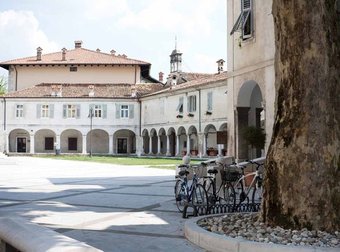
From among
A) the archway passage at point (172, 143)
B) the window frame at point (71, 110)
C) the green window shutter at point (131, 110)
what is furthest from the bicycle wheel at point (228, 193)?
the window frame at point (71, 110)

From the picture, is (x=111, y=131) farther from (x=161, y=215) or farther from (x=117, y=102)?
(x=161, y=215)

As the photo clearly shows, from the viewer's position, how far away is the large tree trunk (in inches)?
244

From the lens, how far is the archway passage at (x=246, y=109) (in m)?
17.8

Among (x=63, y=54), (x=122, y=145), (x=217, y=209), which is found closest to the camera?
(x=217, y=209)

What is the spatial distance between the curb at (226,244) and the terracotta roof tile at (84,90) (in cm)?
4899

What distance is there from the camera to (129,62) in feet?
201

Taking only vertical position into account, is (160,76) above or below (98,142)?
above

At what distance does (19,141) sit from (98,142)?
9311 mm

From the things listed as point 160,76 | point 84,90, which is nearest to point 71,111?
point 84,90

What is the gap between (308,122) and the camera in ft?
20.7

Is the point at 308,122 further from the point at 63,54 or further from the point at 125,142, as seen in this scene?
the point at 63,54

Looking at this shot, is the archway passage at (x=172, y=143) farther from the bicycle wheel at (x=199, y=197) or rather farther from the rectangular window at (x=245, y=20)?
the bicycle wheel at (x=199, y=197)

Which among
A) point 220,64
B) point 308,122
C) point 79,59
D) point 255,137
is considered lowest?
point 255,137

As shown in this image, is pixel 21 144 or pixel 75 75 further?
pixel 75 75
